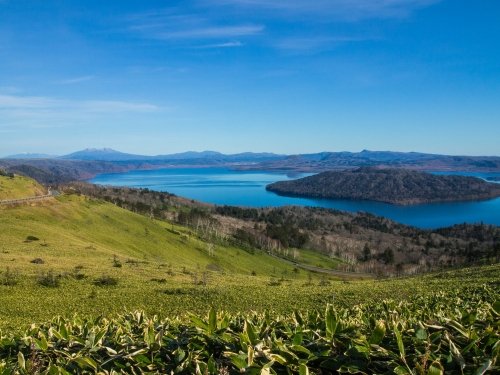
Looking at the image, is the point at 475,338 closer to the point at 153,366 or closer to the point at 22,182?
the point at 153,366

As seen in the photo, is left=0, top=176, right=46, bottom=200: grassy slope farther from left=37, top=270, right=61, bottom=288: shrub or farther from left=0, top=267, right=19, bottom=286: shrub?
left=37, top=270, right=61, bottom=288: shrub

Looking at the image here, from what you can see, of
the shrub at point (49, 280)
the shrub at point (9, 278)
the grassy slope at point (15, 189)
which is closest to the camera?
the shrub at point (9, 278)

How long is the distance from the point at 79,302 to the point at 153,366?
22.6 m

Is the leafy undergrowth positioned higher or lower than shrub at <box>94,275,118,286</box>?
higher

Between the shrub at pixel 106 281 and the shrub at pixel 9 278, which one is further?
the shrub at pixel 106 281

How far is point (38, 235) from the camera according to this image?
167 feet

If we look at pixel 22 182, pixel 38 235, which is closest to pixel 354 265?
pixel 22 182

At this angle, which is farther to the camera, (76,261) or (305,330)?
(76,261)

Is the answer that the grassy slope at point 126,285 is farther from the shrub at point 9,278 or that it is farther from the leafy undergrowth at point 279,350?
the leafy undergrowth at point 279,350

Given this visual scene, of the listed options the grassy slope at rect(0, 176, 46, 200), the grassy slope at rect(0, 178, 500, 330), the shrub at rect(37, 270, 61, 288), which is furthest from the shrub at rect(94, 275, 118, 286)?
the grassy slope at rect(0, 176, 46, 200)

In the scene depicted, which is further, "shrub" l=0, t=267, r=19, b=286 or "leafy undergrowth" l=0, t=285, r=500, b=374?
"shrub" l=0, t=267, r=19, b=286

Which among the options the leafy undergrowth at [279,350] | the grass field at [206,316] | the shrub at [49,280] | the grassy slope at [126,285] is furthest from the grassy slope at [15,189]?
the leafy undergrowth at [279,350]

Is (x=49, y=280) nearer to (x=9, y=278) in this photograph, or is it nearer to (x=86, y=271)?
(x=9, y=278)

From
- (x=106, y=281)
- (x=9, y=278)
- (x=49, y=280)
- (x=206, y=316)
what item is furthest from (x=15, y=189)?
(x=206, y=316)
